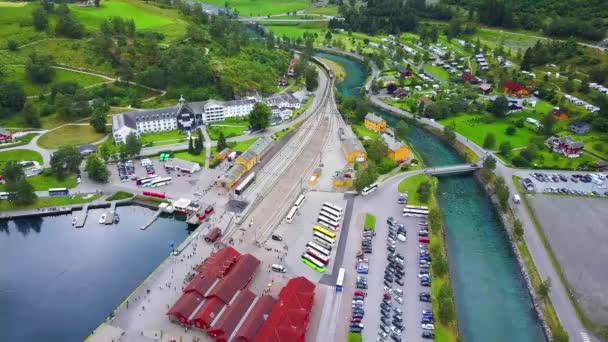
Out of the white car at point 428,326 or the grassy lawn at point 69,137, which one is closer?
the white car at point 428,326

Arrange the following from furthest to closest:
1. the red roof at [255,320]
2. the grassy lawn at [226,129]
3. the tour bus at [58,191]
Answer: the grassy lawn at [226,129] < the tour bus at [58,191] < the red roof at [255,320]

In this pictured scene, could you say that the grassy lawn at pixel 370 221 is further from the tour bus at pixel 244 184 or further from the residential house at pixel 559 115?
the residential house at pixel 559 115

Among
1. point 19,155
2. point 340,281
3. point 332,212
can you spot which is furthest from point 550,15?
point 19,155

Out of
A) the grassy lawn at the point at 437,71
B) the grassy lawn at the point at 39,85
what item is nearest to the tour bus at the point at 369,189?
the grassy lawn at the point at 437,71

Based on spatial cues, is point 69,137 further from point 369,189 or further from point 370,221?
point 370,221

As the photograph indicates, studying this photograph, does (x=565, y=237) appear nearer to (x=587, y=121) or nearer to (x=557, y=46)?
(x=587, y=121)

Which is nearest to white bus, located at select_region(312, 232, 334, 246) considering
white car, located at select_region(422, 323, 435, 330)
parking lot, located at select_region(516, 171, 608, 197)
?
white car, located at select_region(422, 323, 435, 330)
